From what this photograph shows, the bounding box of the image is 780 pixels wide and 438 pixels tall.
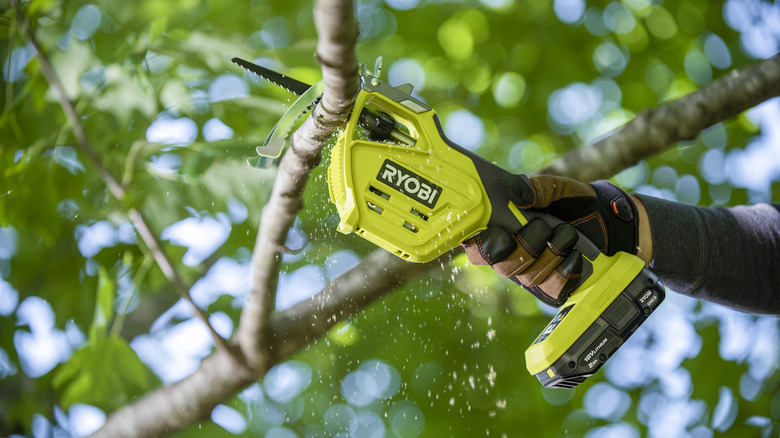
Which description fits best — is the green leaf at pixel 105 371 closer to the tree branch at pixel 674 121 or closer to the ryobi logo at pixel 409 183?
the ryobi logo at pixel 409 183

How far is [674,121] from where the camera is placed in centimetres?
158

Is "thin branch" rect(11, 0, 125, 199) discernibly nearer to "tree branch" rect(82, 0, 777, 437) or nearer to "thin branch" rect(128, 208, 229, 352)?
"thin branch" rect(128, 208, 229, 352)

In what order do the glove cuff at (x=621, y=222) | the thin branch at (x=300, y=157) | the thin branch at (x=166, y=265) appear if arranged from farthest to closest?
1. the thin branch at (x=166, y=265)
2. the glove cuff at (x=621, y=222)
3. the thin branch at (x=300, y=157)

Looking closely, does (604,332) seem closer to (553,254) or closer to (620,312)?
(620,312)

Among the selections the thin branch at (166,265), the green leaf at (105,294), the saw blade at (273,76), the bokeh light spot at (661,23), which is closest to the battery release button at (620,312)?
the saw blade at (273,76)

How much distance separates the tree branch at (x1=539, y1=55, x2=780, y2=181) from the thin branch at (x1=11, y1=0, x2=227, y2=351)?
3.24 feet

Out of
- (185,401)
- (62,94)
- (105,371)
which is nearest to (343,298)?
(185,401)

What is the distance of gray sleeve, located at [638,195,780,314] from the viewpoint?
1120 millimetres

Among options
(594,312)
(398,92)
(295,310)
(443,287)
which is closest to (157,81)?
(295,310)

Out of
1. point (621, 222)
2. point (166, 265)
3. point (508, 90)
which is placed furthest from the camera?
point (508, 90)

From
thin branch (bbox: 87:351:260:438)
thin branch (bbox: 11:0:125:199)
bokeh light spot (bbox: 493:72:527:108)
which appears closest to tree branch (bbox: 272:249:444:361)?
thin branch (bbox: 87:351:260:438)

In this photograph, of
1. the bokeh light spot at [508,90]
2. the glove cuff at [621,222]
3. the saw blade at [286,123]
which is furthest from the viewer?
the bokeh light spot at [508,90]

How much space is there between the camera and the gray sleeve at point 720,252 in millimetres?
1120

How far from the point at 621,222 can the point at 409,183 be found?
440 mm
